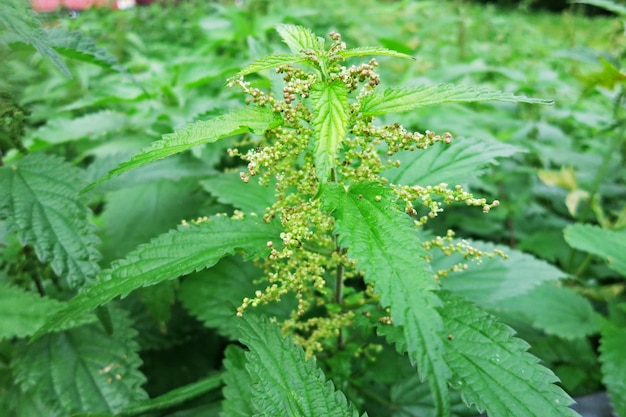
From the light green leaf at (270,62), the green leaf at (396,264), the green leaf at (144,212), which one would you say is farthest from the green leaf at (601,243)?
the green leaf at (144,212)

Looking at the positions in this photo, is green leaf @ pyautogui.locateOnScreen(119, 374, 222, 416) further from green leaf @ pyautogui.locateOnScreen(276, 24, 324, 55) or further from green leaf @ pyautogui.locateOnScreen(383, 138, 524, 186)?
green leaf @ pyautogui.locateOnScreen(276, 24, 324, 55)

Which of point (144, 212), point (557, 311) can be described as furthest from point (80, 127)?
point (557, 311)

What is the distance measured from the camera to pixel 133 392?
1535mm

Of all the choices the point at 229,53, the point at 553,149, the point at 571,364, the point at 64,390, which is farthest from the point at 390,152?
the point at 229,53

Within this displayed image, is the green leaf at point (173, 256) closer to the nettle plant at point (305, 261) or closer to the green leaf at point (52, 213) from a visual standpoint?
the nettle plant at point (305, 261)

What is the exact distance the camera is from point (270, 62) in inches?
44.3

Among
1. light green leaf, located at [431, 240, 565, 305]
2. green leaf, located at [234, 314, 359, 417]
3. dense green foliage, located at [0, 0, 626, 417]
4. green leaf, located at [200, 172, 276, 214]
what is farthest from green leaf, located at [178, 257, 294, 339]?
light green leaf, located at [431, 240, 565, 305]

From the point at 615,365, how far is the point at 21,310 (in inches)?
75.8

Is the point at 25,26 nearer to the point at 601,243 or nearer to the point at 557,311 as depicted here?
the point at 601,243

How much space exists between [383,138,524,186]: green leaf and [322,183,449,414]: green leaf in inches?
14.0

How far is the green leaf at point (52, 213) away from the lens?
1.35 meters

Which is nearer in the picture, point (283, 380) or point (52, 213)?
point (283, 380)

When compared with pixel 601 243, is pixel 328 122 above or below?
above

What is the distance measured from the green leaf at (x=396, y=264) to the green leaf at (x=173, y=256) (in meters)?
0.27
